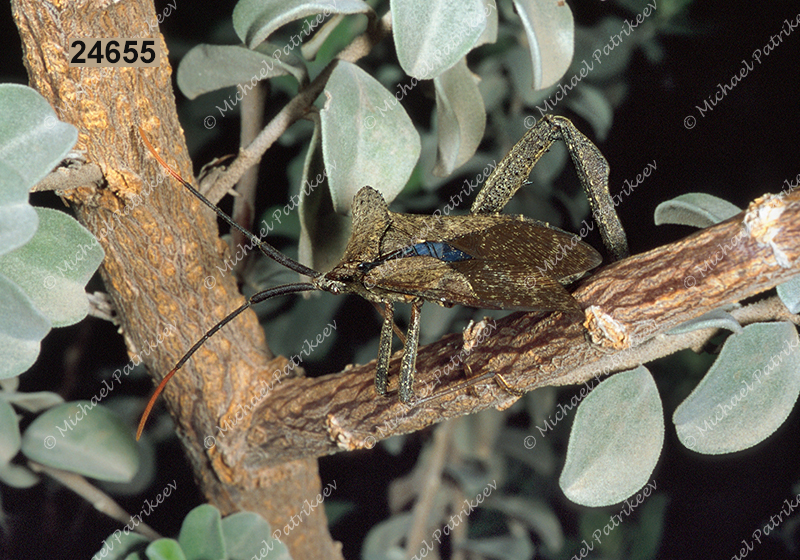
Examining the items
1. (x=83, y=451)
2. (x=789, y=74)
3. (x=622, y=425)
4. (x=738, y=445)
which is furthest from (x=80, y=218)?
(x=789, y=74)

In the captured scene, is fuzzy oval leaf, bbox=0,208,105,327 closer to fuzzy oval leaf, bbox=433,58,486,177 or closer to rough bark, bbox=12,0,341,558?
rough bark, bbox=12,0,341,558

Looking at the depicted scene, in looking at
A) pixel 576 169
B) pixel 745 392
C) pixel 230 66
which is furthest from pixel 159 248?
pixel 745 392

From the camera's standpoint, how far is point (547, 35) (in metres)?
0.84

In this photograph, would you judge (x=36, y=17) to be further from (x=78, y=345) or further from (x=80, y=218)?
(x=78, y=345)

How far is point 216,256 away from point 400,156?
32 cm

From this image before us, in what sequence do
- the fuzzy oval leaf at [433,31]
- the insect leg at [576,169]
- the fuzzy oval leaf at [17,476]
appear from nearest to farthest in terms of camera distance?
the fuzzy oval leaf at [433,31] < the insect leg at [576,169] < the fuzzy oval leaf at [17,476]

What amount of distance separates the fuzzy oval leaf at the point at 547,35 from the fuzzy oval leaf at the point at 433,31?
0.11 meters

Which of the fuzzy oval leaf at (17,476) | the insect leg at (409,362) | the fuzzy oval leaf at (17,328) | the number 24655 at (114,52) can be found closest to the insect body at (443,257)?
the insect leg at (409,362)

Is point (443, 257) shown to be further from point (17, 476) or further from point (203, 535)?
point (17, 476)

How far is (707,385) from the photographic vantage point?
0.79m

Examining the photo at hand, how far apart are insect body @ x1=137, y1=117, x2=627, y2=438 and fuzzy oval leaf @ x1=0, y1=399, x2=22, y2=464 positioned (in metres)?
0.27

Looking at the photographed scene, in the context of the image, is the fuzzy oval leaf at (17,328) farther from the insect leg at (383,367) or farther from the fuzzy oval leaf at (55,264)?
the insect leg at (383,367)

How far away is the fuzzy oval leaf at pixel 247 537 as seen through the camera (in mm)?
977

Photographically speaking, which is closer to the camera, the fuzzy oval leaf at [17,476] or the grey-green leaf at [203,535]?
the grey-green leaf at [203,535]
